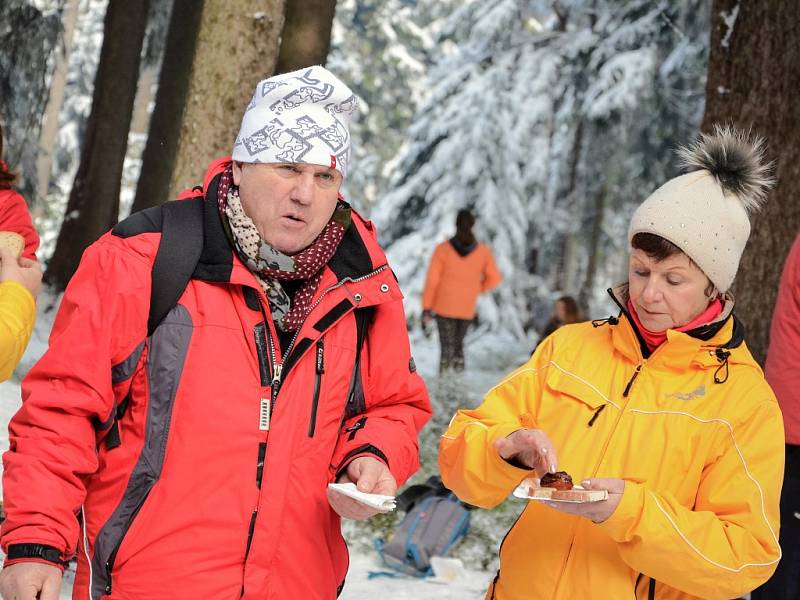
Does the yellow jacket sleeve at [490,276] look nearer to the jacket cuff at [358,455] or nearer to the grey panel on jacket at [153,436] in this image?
the jacket cuff at [358,455]

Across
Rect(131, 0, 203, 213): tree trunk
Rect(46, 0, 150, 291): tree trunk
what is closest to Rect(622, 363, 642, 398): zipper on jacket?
Rect(131, 0, 203, 213): tree trunk

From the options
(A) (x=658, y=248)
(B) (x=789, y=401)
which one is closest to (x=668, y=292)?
(A) (x=658, y=248)

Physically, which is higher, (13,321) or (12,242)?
(12,242)

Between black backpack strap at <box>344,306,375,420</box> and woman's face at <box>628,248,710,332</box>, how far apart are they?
834 millimetres

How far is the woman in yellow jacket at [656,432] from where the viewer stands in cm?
279

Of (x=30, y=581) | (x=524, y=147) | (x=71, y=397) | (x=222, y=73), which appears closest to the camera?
(x=30, y=581)

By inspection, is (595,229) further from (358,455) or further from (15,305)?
(358,455)

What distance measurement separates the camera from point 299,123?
291cm

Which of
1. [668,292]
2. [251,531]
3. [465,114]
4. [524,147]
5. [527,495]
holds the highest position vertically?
[465,114]

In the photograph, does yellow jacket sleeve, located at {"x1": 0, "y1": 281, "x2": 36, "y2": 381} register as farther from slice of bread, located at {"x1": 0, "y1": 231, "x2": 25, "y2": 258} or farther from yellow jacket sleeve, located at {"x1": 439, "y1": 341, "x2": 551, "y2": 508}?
yellow jacket sleeve, located at {"x1": 439, "y1": 341, "x2": 551, "y2": 508}

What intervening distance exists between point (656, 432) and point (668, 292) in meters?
0.42

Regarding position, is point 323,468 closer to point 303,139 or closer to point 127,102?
point 303,139

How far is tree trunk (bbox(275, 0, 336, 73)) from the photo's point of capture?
7348mm

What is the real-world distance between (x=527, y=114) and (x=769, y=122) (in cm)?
1689
